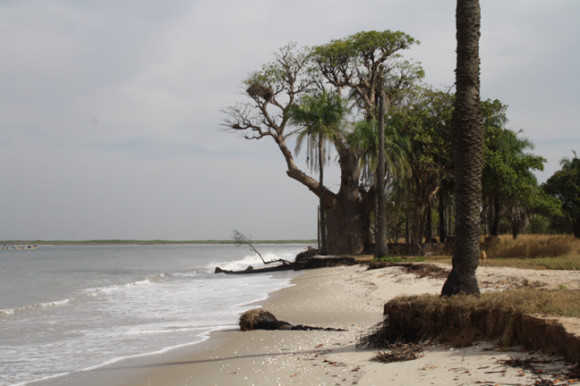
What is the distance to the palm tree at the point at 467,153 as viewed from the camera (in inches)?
317

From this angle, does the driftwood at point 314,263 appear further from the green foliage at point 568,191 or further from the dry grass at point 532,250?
the green foliage at point 568,191

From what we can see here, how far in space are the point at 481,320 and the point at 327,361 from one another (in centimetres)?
192

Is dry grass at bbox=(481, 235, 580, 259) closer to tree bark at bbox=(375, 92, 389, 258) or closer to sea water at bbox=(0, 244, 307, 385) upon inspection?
tree bark at bbox=(375, 92, 389, 258)

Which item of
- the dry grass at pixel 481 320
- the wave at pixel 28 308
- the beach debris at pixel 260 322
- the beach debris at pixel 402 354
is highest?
the dry grass at pixel 481 320

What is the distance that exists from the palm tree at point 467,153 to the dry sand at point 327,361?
174 centimetres

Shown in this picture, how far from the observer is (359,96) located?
1581 inches

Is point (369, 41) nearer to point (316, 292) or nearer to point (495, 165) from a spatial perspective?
point (495, 165)

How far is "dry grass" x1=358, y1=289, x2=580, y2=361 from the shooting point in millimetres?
5627

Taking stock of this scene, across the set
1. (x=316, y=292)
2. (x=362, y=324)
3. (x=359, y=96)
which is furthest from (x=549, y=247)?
(x=359, y=96)

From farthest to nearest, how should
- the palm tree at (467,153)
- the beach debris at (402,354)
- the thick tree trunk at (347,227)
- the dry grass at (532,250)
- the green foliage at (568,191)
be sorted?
the thick tree trunk at (347,227)
the green foliage at (568,191)
the dry grass at (532,250)
the palm tree at (467,153)
the beach debris at (402,354)

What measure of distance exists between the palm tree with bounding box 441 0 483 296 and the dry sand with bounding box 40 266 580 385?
1.74 metres

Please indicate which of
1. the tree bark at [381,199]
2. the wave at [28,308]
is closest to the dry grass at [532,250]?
the tree bark at [381,199]

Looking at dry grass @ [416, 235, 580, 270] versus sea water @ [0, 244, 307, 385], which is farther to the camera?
dry grass @ [416, 235, 580, 270]

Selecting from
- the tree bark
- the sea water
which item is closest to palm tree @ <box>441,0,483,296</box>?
the sea water
